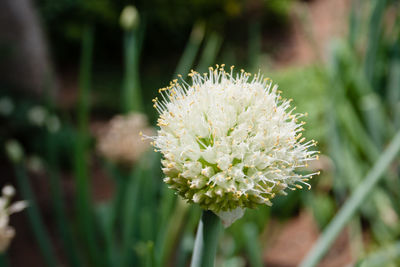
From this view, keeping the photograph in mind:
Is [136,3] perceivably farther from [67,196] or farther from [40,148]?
[67,196]

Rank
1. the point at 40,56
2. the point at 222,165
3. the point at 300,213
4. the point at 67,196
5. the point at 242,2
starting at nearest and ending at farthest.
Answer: the point at 222,165 → the point at 300,213 → the point at 67,196 → the point at 40,56 → the point at 242,2

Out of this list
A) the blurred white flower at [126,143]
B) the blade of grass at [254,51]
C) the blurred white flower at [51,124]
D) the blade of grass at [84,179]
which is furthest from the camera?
the blade of grass at [254,51]

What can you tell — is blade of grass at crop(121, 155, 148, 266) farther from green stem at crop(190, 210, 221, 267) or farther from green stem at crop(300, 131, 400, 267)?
green stem at crop(190, 210, 221, 267)

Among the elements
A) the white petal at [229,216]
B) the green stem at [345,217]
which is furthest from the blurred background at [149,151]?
the white petal at [229,216]

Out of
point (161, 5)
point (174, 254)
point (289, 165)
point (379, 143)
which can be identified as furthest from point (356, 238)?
point (161, 5)

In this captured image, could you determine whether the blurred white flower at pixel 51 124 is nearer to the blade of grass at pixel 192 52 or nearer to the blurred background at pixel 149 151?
the blurred background at pixel 149 151

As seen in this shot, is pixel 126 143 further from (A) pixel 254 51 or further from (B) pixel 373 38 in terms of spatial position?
(A) pixel 254 51
